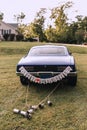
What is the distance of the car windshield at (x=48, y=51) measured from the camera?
9.94m

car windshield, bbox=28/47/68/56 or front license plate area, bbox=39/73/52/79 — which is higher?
car windshield, bbox=28/47/68/56

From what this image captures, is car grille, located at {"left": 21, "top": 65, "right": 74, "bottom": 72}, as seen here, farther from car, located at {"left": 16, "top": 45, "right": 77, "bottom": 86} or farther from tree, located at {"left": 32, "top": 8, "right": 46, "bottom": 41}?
tree, located at {"left": 32, "top": 8, "right": 46, "bottom": 41}

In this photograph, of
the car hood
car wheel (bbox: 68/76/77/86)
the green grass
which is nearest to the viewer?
the green grass

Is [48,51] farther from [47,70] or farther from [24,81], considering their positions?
[47,70]

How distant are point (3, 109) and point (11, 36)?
164 ft

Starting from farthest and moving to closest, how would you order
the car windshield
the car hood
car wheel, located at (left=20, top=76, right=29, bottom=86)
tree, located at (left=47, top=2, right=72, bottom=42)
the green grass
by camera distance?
1. tree, located at (left=47, top=2, right=72, bottom=42)
2. the car windshield
3. car wheel, located at (left=20, top=76, right=29, bottom=86)
4. the car hood
5. the green grass

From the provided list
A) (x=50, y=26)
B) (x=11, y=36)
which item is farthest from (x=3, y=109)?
(x=11, y=36)

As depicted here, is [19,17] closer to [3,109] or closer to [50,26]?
[50,26]

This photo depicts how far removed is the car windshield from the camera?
32.6 feet

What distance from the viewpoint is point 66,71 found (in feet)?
27.6

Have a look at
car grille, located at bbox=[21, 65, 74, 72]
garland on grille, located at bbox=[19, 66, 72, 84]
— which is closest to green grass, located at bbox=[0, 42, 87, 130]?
garland on grille, located at bbox=[19, 66, 72, 84]

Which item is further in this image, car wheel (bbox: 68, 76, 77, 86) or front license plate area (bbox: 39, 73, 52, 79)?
car wheel (bbox: 68, 76, 77, 86)

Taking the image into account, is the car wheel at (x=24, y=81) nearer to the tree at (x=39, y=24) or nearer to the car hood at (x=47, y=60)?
the car hood at (x=47, y=60)

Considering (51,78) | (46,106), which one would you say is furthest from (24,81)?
(46,106)
